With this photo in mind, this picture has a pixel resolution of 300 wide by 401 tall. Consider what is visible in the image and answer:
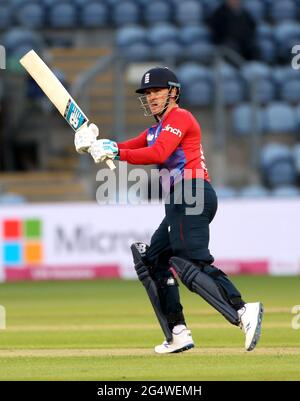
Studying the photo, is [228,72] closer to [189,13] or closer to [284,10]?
[189,13]

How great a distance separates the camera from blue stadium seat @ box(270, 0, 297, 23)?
58.7 feet

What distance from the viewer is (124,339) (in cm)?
776

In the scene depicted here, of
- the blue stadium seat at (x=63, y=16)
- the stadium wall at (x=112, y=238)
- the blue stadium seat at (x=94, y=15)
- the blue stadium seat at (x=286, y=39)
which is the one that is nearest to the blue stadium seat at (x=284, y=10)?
the blue stadium seat at (x=286, y=39)

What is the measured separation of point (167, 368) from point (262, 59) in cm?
1140

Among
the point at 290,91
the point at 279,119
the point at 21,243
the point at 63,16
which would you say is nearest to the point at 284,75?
the point at 290,91

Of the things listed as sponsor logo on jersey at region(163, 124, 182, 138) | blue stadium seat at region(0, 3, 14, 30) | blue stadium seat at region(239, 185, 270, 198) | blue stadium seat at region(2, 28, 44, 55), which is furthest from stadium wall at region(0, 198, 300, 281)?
sponsor logo on jersey at region(163, 124, 182, 138)

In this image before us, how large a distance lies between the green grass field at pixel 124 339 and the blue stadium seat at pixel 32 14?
611 cm

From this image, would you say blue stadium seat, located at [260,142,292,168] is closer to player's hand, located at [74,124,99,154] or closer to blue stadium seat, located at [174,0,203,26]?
blue stadium seat, located at [174,0,203,26]

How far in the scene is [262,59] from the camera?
17.0 metres

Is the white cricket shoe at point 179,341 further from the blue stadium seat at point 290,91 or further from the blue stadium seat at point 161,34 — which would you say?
the blue stadium seat at point 161,34

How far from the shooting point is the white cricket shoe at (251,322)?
6402 millimetres

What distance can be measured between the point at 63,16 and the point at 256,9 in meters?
2.96
